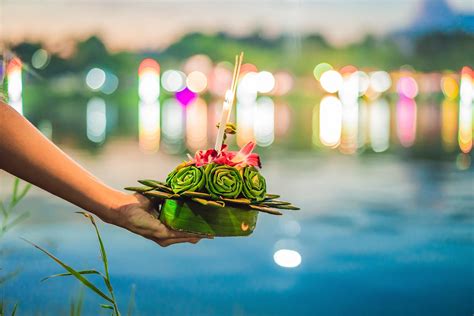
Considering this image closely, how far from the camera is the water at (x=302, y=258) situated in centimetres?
357

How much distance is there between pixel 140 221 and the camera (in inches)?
50.3

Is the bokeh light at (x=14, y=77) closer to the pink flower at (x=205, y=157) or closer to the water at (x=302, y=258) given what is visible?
the pink flower at (x=205, y=157)

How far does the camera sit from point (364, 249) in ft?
16.0

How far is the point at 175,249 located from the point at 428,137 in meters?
9.53

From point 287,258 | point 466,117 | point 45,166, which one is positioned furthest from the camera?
point 466,117

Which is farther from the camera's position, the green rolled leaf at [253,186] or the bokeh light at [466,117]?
the bokeh light at [466,117]

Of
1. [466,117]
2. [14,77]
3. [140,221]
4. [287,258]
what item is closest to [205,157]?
[140,221]

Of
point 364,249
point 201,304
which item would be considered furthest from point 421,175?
point 201,304

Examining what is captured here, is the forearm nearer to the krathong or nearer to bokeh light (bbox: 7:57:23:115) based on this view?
the krathong

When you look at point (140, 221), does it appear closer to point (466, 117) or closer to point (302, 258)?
point (302, 258)

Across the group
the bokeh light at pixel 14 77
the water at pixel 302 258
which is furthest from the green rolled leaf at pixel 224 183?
the water at pixel 302 258

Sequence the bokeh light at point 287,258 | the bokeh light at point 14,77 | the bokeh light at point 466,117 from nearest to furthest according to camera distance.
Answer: the bokeh light at point 14,77 → the bokeh light at point 287,258 → the bokeh light at point 466,117

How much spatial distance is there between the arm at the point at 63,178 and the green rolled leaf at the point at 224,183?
0.08 metres

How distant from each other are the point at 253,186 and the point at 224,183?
1.8 inches
